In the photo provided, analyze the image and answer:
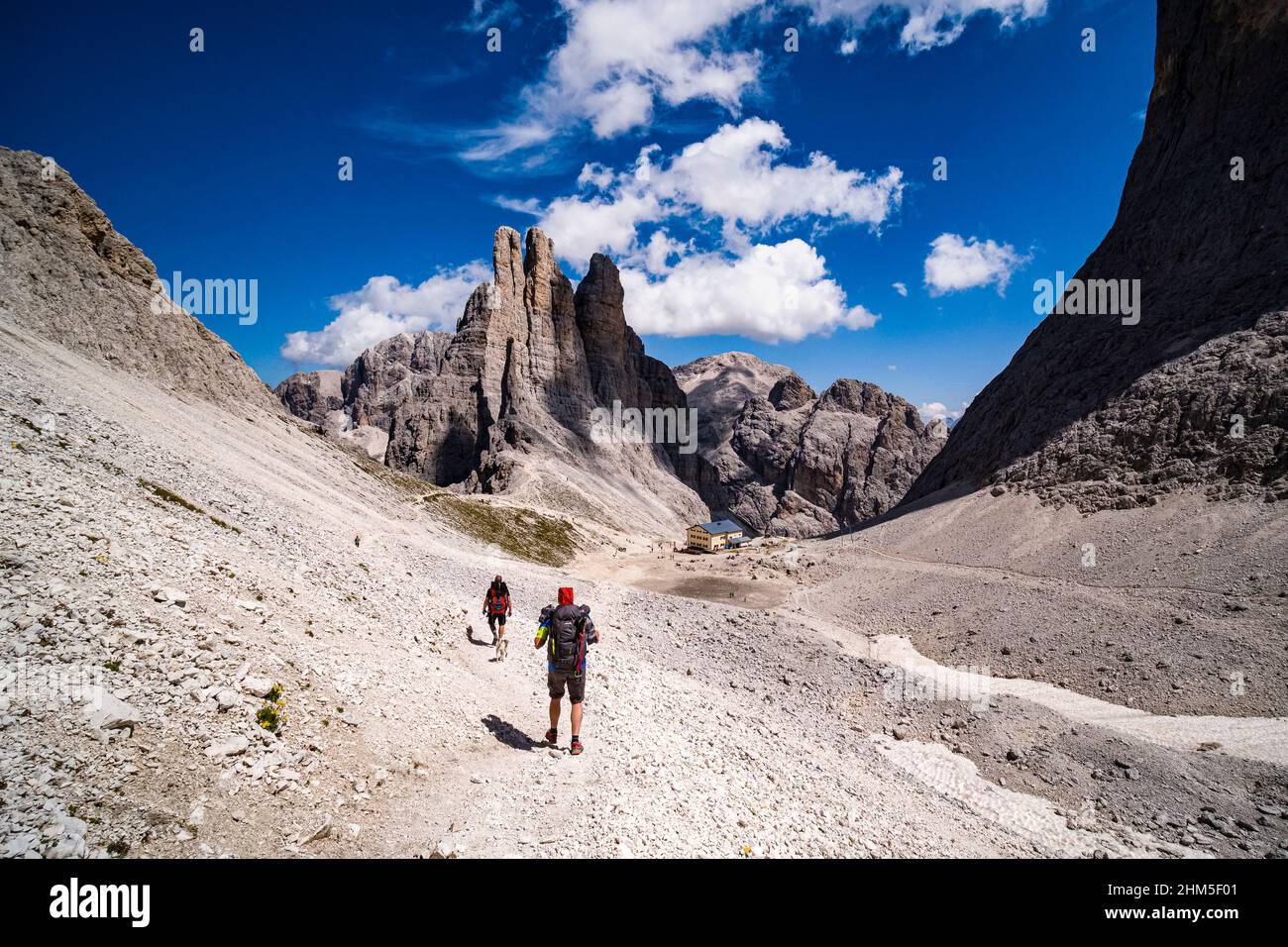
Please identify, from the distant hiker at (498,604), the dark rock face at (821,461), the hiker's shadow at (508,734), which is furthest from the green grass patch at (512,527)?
the dark rock face at (821,461)

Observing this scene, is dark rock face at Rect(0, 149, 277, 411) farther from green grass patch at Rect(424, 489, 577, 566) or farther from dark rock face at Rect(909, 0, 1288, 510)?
dark rock face at Rect(909, 0, 1288, 510)

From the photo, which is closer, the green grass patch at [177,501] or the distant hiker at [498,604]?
the green grass patch at [177,501]

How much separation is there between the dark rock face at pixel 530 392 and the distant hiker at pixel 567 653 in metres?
64.0

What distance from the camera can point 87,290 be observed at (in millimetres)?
36438

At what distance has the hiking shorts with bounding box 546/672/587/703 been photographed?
10.2m

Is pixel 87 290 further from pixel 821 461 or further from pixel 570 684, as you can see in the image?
pixel 821 461

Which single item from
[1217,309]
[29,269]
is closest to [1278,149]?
[1217,309]

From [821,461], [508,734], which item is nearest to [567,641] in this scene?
[508,734]

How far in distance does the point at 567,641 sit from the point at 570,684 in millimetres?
857

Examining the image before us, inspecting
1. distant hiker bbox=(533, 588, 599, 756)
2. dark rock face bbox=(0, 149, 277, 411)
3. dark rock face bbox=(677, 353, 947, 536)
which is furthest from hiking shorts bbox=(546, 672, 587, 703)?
dark rock face bbox=(677, 353, 947, 536)

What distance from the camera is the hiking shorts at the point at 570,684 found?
10.2m

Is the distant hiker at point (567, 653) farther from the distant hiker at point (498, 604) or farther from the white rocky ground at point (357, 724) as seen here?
the distant hiker at point (498, 604)
